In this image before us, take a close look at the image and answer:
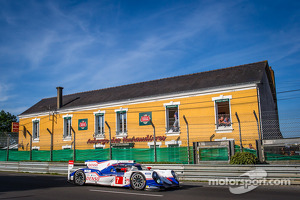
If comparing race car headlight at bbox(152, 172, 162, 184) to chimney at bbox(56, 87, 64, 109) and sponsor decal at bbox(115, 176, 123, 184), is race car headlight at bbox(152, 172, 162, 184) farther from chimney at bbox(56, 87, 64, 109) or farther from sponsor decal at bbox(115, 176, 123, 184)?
chimney at bbox(56, 87, 64, 109)

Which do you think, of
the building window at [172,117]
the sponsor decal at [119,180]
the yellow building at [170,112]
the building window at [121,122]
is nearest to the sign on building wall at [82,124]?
the yellow building at [170,112]

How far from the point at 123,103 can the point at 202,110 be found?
26.4 feet

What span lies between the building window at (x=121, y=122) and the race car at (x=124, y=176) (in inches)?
568

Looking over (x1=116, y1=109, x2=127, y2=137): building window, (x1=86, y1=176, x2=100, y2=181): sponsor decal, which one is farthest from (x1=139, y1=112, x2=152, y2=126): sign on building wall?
(x1=86, y1=176, x2=100, y2=181): sponsor decal

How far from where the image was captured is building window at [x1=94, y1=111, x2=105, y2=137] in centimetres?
2806

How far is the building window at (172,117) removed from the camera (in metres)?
24.1

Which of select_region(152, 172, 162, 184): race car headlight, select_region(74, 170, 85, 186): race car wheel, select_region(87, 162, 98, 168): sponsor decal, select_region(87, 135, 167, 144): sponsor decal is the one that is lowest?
select_region(74, 170, 85, 186): race car wheel

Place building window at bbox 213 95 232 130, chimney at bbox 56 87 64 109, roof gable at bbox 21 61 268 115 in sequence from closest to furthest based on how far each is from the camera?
building window at bbox 213 95 232 130 → roof gable at bbox 21 61 268 115 → chimney at bbox 56 87 64 109

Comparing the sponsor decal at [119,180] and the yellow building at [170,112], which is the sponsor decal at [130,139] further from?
the sponsor decal at [119,180]

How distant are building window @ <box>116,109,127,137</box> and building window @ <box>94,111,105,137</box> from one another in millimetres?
1840

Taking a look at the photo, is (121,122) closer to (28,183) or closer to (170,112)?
(170,112)

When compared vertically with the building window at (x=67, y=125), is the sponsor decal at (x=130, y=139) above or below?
below

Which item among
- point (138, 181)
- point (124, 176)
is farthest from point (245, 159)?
point (124, 176)

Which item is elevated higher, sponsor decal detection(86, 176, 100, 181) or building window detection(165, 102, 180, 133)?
building window detection(165, 102, 180, 133)
